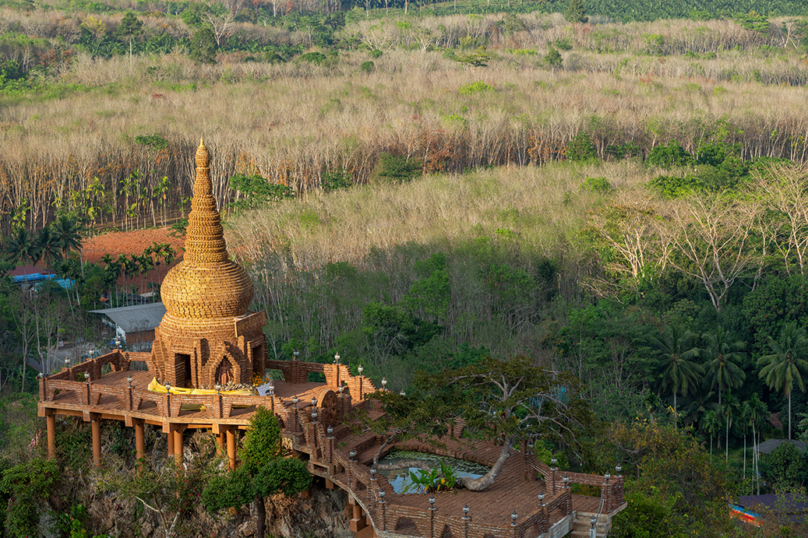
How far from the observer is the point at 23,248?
9350 centimetres

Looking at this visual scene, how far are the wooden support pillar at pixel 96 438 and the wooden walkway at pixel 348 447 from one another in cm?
4

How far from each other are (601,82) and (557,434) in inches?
5601

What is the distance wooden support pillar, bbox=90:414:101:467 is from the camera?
3672 cm

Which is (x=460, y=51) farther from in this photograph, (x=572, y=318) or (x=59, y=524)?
(x=59, y=524)

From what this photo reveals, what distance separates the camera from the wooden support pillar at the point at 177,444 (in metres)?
35.5

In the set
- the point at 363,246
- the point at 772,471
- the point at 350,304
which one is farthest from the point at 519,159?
the point at 772,471

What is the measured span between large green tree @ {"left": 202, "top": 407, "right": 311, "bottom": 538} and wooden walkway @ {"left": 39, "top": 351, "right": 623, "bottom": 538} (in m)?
0.54

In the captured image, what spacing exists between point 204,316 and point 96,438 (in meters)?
5.66

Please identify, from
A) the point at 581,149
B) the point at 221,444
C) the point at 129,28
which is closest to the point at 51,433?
the point at 221,444

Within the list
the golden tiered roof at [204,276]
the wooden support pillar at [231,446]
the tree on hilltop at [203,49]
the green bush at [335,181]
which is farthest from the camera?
the tree on hilltop at [203,49]

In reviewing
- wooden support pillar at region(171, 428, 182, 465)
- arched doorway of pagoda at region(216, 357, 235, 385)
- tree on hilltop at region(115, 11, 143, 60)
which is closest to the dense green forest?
wooden support pillar at region(171, 428, 182, 465)

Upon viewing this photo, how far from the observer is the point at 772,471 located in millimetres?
64500

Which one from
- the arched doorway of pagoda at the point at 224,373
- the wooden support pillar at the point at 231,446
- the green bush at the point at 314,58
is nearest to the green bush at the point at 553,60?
the green bush at the point at 314,58

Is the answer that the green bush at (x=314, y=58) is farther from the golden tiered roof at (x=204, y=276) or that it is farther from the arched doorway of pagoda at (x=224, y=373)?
the arched doorway of pagoda at (x=224, y=373)
